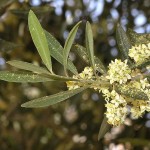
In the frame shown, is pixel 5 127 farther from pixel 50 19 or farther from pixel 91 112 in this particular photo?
pixel 50 19

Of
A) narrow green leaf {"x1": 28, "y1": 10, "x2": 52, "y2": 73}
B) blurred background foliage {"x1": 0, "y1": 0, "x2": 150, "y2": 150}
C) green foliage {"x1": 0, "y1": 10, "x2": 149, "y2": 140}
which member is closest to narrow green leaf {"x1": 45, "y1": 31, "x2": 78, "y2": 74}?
green foliage {"x1": 0, "y1": 10, "x2": 149, "y2": 140}

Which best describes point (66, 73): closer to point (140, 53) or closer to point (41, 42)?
point (41, 42)

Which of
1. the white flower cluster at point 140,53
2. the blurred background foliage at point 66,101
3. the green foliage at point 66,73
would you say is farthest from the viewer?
the blurred background foliage at point 66,101

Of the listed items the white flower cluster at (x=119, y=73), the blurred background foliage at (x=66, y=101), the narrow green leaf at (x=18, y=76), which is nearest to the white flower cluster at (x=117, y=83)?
the white flower cluster at (x=119, y=73)

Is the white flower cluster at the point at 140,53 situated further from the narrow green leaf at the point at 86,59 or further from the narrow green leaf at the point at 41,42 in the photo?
the narrow green leaf at the point at 41,42

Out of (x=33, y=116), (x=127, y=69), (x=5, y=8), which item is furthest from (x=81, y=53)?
(x=33, y=116)

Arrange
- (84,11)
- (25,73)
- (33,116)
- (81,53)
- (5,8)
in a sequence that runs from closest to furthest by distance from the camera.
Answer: (25,73) < (81,53) < (5,8) < (84,11) < (33,116)

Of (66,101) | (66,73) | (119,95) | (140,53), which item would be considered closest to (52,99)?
→ (66,73)
